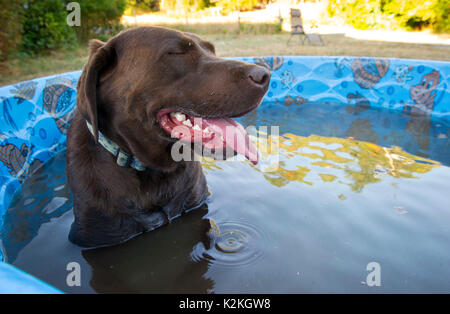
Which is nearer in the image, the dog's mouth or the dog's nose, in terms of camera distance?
the dog's nose

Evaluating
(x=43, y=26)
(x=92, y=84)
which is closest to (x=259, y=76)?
(x=92, y=84)

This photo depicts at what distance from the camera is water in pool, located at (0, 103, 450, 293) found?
2002 millimetres

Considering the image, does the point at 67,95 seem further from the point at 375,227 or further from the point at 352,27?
the point at 352,27

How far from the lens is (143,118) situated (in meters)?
1.87

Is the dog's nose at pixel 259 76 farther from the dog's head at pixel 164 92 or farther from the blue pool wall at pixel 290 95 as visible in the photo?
the blue pool wall at pixel 290 95

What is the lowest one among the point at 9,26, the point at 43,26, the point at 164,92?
the point at 164,92

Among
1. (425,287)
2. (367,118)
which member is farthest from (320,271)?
(367,118)

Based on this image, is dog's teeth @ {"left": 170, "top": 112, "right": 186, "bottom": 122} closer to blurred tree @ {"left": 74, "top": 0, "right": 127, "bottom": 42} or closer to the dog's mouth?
the dog's mouth

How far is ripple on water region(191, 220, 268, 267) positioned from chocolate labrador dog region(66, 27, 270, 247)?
0.45 metres

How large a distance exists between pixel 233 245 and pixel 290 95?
3.83 m

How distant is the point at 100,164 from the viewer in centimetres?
203

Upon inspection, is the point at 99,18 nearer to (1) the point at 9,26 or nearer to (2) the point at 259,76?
(1) the point at 9,26

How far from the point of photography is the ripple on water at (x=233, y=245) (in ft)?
7.00

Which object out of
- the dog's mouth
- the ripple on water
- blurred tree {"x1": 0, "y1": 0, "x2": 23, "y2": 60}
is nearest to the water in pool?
the ripple on water
